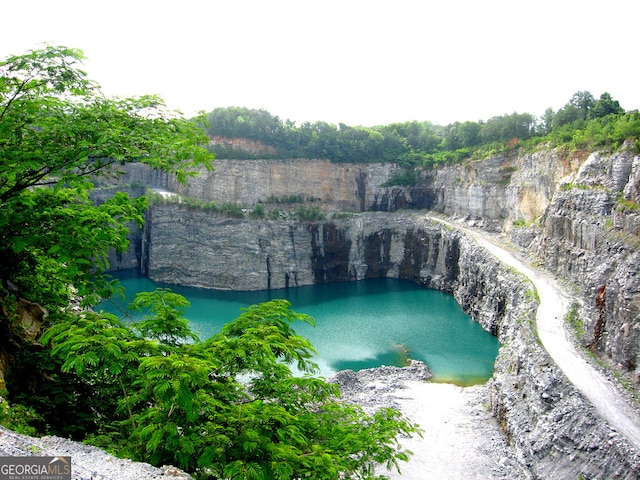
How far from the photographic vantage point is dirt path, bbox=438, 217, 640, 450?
52.1 feet

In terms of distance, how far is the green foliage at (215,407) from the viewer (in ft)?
18.8

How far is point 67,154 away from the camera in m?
6.98

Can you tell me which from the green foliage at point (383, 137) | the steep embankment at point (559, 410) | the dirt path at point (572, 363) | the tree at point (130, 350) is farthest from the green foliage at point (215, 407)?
the green foliage at point (383, 137)

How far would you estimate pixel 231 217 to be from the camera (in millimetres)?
49188

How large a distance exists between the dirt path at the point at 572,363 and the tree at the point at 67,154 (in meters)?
14.7

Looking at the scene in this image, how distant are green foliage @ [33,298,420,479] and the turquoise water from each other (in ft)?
66.8

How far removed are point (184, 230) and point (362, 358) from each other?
26.4 m

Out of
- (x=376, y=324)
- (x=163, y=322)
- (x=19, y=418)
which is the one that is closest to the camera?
(x=19, y=418)

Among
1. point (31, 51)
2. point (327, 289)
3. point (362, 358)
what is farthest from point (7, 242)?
point (327, 289)

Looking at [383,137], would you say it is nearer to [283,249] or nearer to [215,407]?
[283,249]

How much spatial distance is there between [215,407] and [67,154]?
12.6 ft

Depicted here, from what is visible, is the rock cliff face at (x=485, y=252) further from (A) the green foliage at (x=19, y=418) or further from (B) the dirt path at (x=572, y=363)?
(A) the green foliage at (x=19, y=418)

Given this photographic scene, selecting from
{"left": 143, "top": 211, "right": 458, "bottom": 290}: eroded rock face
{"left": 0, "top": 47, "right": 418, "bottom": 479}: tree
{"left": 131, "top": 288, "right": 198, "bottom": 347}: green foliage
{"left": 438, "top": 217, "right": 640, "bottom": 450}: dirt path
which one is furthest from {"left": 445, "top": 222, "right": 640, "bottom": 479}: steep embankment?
{"left": 143, "top": 211, "right": 458, "bottom": 290}: eroded rock face

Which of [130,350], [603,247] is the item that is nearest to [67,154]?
[130,350]
